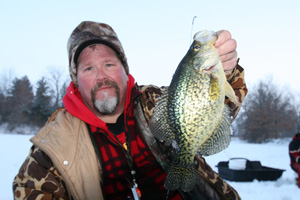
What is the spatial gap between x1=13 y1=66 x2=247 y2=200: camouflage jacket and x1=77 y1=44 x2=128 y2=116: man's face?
0.46m

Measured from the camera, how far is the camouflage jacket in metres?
2.48

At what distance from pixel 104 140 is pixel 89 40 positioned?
4.33 ft

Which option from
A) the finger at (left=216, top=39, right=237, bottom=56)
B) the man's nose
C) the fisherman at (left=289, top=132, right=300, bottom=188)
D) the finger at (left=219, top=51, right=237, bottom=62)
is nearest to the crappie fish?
the finger at (left=216, top=39, right=237, bottom=56)

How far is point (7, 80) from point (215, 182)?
59.5 meters

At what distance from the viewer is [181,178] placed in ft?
6.21

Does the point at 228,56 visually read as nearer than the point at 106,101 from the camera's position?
Yes

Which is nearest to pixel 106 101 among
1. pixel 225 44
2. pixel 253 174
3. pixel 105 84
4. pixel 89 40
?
pixel 105 84

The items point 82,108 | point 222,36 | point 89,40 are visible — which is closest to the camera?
point 222,36

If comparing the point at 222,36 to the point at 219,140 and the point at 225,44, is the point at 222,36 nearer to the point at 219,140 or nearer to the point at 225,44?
the point at 225,44

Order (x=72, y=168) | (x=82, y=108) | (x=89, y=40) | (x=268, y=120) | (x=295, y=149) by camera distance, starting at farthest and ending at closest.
A: (x=268, y=120) < (x=295, y=149) < (x=89, y=40) < (x=82, y=108) < (x=72, y=168)

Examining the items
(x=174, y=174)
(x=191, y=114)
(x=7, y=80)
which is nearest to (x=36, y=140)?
(x=174, y=174)

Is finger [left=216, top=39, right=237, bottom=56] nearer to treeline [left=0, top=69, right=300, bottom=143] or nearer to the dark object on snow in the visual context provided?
the dark object on snow

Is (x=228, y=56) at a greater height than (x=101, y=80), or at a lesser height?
lesser

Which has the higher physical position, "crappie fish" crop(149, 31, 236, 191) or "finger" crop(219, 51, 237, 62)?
"finger" crop(219, 51, 237, 62)
